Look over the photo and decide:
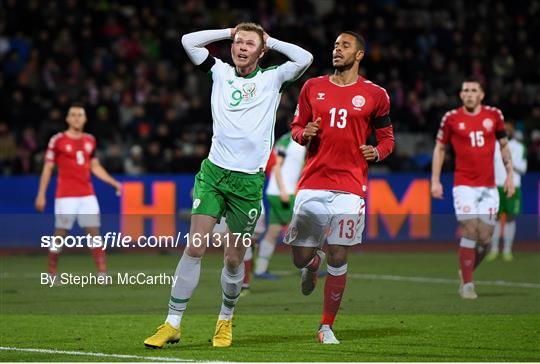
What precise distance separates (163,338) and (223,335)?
1.92 ft

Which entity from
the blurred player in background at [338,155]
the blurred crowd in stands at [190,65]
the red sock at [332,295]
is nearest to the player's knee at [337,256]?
the blurred player in background at [338,155]

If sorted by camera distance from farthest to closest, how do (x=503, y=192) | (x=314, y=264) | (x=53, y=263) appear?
(x=503, y=192)
(x=53, y=263)
(x=314, y=264)

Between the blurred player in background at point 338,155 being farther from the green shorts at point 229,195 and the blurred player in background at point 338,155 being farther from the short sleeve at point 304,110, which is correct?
the green shorts at point 229,195

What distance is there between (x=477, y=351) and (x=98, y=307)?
5.28 metres

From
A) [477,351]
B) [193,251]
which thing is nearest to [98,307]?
[193,251]

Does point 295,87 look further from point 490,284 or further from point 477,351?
point 477,351

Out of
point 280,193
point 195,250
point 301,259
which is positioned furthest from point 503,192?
point 195,250

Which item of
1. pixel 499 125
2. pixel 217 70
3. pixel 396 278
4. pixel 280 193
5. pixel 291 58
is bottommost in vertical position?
pixel 396 278

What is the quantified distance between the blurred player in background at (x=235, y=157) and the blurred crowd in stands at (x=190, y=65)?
13.4 m

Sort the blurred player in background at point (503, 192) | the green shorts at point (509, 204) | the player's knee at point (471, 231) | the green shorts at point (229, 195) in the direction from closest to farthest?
the green shorts at point (229, 195) → the player's knee at point (471, 231) → the blurred player in background at point (503, 192) → the green shorts at point (509, 204)

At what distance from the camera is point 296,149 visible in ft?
59.8

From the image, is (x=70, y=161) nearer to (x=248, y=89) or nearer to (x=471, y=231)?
(x=471, y=231)

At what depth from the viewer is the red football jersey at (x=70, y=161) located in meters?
17.1

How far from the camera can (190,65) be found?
27.1 meters
